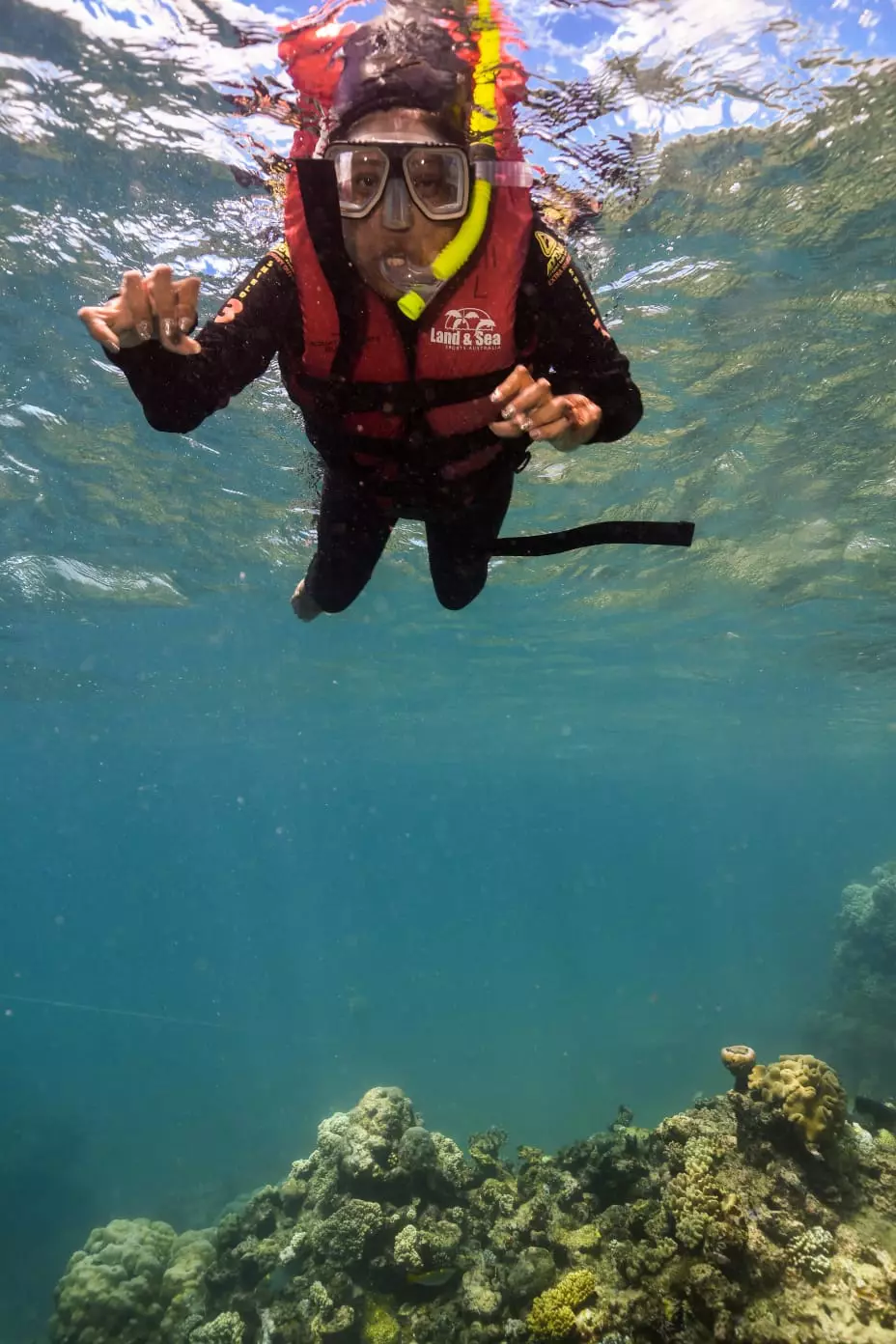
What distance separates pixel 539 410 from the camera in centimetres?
307

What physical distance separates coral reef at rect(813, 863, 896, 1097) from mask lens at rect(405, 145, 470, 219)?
2100 centimetres

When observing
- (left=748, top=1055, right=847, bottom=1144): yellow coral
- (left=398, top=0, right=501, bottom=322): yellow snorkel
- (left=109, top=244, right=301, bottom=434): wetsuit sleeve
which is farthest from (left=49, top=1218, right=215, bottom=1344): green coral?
(left=398, top=0, right=501, bottom=322): yellow snorkel

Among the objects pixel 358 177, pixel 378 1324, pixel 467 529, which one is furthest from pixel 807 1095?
pixel 358 177

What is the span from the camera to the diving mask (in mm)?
3924

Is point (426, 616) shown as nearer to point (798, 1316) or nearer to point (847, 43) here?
point (847, 43)

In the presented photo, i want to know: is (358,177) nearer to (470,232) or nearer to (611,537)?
(470,232)

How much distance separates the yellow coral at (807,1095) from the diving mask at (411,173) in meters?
7.65

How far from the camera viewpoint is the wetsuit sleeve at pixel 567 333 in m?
4.07

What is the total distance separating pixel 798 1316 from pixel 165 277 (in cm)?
766

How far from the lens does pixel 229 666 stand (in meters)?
32.3

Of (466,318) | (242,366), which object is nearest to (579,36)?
(466,318)

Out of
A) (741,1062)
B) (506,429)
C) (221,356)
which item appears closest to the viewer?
(506,429)

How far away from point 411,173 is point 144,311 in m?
1.79

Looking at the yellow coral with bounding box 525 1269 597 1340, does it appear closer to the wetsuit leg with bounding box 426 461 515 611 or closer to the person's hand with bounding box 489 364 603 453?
the wetsuit leg with bounding box 426 461 515 611
